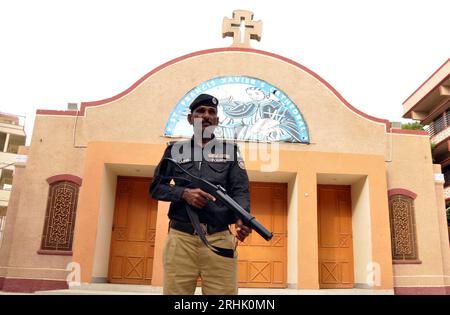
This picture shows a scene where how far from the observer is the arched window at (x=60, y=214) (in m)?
9.79

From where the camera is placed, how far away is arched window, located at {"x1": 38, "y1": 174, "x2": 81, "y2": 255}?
385 inches

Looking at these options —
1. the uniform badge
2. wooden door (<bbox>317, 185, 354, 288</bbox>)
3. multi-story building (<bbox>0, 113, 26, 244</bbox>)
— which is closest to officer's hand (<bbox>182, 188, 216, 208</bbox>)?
the uniform badge

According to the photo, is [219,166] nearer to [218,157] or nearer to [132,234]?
[218,157]

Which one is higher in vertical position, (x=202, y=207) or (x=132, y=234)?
(x=132, y=234)

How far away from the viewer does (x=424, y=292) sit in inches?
390

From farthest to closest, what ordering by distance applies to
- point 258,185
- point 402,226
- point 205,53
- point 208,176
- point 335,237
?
1. point 205,53
2. point 258,185
3. point 335,237
4. point 402,226
5. point 208,176

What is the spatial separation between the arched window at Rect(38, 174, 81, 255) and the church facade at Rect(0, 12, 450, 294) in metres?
0.03

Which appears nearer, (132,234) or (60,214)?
(60,214)

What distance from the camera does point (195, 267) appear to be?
2.68 meters

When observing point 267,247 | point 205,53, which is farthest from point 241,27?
point 267,247

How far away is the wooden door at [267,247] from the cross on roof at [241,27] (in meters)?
4.37

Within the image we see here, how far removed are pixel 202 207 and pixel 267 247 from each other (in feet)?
26.9
